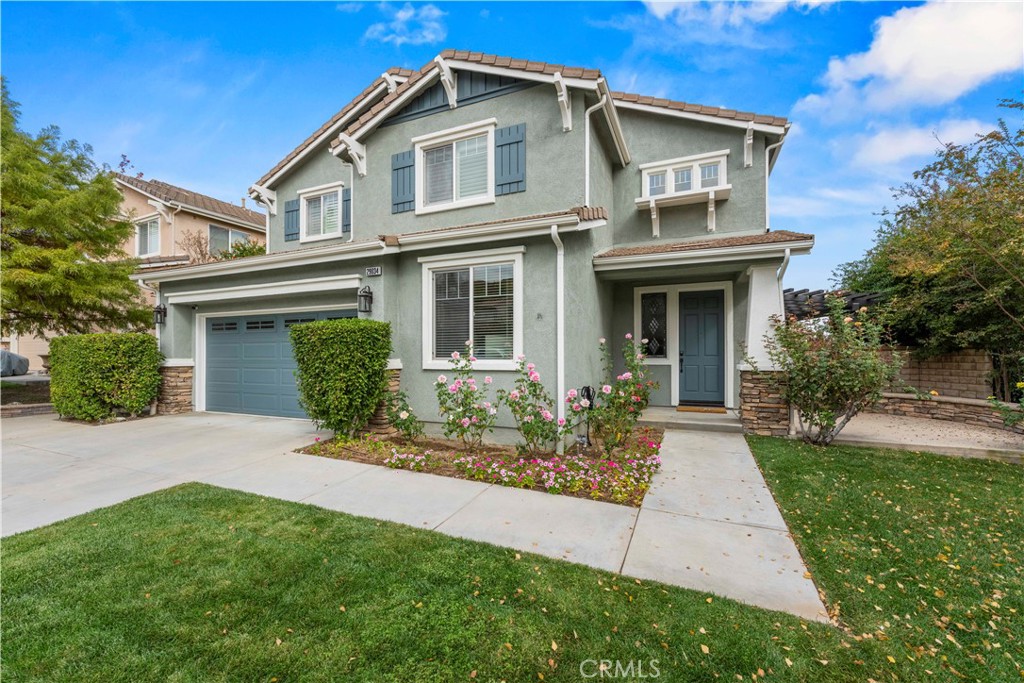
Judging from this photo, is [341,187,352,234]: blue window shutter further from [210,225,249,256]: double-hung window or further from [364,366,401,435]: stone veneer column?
[210,225,249,256]: double-hung window

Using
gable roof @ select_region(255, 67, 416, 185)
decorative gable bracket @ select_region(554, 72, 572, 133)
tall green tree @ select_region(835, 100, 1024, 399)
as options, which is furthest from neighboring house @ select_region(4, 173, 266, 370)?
tall green tree @ select_region(835, 100, 1024, 399)

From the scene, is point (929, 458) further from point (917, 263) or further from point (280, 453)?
point (280, 453)

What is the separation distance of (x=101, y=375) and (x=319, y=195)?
19.8 feet

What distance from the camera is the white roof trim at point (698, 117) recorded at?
8031 mm

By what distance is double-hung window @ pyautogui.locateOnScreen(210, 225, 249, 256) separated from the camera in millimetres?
15940

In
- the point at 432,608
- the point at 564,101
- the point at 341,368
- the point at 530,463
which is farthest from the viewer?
the point at 564,101

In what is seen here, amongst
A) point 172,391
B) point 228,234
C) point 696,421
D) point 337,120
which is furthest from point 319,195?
point 696,421

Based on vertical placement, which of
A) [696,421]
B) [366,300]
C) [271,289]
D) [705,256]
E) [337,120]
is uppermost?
[337,120]

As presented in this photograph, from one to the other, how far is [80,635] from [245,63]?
36.8ft

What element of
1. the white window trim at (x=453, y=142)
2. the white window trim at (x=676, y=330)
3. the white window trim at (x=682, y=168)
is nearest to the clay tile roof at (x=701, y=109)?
the white window trim at (x=682, y=168)

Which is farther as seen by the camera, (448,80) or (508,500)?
(448,80)

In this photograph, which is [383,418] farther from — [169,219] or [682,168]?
[169,219]

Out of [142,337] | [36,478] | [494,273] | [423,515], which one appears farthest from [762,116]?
[142,337]

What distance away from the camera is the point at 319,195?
10.6 metres
